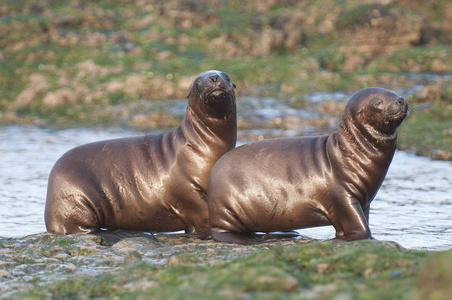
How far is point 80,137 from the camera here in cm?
1605

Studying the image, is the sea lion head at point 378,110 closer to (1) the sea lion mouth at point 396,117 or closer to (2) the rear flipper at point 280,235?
(1) the sea lion mouth at point 396,117

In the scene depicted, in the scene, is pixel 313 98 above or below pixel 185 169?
below

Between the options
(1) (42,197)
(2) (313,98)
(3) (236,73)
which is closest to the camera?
(1) (42,197)

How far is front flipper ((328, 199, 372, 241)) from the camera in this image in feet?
20.0

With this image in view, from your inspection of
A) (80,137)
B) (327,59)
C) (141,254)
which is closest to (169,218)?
(141,254)

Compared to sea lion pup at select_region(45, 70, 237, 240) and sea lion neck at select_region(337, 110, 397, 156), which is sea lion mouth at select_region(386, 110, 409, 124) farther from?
sea lion pup at select_region(45, 70, 237, 240)

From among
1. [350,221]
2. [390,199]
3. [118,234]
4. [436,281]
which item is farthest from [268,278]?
[390,199]

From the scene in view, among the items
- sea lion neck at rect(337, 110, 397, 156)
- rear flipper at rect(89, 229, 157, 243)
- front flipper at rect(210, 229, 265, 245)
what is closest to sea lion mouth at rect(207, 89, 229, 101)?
A: sea lion neck at rect(337, 110, 397, 156)

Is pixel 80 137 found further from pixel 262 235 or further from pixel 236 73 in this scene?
pixel 262 235

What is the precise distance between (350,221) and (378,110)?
1038 millimetres

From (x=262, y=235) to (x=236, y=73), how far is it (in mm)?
13102

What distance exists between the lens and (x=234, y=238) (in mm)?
6391

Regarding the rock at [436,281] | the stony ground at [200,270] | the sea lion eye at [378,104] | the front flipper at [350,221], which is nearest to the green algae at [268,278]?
the stony ground at [200,270]

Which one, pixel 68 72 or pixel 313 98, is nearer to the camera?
pixel 313 98
